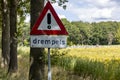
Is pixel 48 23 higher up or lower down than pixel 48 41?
higher up

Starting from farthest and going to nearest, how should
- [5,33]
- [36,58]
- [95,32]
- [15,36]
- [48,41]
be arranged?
[95,32] < [5,33] < [15,36] < [36,58] < [48,41]

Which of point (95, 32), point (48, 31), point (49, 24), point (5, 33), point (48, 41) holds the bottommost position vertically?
point (95, 32)

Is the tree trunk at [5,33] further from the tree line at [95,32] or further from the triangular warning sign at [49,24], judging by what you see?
the tree line at [95,32]

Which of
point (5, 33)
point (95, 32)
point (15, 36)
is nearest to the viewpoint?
point (15, 36)

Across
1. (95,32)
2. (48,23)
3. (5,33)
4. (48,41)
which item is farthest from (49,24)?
(95,32)

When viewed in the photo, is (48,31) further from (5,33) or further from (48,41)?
(5,33)

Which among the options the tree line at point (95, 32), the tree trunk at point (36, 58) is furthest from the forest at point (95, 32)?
the tree trunk at point (36, 58)

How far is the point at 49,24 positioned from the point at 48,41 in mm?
366

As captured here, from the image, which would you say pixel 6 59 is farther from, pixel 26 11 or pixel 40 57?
pixel 40 57

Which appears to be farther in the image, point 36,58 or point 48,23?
point 36,58

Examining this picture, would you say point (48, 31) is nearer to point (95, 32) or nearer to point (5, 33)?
point (5, 33)

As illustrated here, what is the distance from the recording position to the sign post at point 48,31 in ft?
26.2

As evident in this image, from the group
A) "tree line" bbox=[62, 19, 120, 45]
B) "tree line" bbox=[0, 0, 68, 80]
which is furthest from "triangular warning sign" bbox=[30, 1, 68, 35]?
"tree line" bbox=[62, 19, 120, 45]

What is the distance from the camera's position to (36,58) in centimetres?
1016
